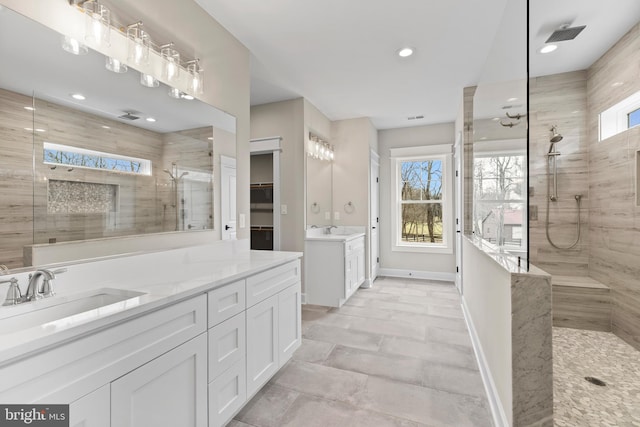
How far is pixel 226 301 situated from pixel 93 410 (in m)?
0.70

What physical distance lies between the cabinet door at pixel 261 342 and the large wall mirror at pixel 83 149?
30.0 inches

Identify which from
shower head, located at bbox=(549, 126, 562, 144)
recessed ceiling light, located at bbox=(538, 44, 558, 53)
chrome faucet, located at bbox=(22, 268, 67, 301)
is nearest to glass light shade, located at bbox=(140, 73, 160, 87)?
chrome faucet, located at bbox=(22, 268, 67, 301)

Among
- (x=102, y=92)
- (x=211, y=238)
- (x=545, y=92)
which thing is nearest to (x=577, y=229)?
(x=545, y=92)

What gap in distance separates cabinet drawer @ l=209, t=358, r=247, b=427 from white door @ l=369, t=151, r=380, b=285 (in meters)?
3.28

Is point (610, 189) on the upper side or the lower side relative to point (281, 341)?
upper

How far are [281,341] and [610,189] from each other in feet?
10.6

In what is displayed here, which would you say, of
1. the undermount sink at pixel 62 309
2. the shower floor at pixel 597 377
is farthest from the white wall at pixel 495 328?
the undermount sink at pixel 62 309

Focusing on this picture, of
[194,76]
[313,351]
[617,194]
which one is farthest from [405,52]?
[313,351]

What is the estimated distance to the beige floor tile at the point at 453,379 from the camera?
2.06 m

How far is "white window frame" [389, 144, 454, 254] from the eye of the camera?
5039 millimetres

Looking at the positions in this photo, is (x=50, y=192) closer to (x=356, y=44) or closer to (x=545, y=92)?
(x=356, y=44)

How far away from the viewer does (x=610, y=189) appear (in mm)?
2734

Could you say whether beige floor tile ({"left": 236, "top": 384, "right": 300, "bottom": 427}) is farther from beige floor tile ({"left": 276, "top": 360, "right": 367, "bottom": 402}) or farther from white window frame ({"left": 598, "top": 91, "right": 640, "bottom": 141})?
white window frame ({"left": 598, "top": 91, "right": 640, "bottom": 141})

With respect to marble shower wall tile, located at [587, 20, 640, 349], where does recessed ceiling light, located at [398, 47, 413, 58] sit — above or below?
above
